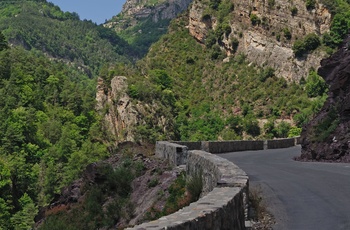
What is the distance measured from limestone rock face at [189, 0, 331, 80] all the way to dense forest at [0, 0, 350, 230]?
177 cm

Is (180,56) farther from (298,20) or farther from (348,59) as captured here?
(348,59)

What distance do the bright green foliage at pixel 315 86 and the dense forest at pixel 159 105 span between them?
0.60 feet

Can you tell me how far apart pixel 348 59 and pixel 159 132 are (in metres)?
78.0

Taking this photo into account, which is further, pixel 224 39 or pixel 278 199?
pixel 224 39

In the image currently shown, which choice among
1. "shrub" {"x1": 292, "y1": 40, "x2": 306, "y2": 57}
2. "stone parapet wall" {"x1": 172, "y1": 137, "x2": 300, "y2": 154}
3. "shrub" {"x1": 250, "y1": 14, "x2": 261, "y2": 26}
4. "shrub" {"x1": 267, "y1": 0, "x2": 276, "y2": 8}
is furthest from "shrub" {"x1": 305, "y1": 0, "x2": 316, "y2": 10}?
"stone parapet wall" {"x1": 172, "y1": 137, "x2": 300, "y2": 154}

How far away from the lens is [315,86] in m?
89.7

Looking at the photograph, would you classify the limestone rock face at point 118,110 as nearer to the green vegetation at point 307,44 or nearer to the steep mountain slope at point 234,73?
the steep mountain slope at point 234,73

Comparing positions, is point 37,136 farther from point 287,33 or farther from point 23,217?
point 287,33

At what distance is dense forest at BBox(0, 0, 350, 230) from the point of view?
78.9m

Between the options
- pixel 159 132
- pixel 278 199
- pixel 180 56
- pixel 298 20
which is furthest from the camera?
pixel 180 56

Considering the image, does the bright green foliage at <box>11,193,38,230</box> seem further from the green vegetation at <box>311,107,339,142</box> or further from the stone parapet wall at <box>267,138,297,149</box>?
the green vegetation at <box>311,107,339,142</box>

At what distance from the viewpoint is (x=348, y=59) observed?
3256 cm

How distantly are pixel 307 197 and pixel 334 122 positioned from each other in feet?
55.0

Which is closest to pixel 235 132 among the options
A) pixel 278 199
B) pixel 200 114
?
pixel 200 114
